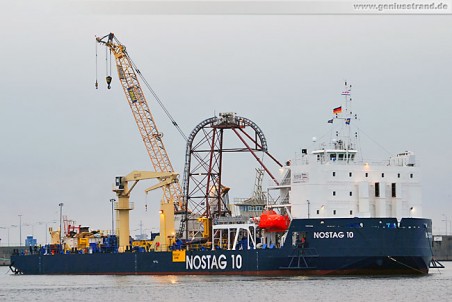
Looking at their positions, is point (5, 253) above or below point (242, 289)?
above

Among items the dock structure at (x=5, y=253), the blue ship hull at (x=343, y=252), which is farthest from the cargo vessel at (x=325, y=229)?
the dock structure at (x=5, y=253)

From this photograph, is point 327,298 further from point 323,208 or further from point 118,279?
point 118,279

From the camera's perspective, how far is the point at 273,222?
69.3 meters

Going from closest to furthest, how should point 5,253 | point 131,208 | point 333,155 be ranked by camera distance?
point 333,155, point 131,208, point 5,253

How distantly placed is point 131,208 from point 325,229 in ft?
66.2

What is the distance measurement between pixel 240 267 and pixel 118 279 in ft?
Answer: 26.3

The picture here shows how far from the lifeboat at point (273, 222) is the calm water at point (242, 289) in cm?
352

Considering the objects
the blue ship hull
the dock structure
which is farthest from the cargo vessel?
the dock structure

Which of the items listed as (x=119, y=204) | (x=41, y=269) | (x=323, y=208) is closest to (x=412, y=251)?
(x=323, y=208)

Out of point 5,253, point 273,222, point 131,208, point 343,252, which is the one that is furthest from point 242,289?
point 5,253

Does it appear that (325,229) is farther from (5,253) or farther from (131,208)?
(5,253)

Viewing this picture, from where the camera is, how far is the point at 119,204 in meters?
82.0

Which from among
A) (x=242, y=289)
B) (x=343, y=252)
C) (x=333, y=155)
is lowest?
(x=242, y=289)

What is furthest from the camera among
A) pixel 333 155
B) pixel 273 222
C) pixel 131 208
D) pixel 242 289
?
pixel 131 208
